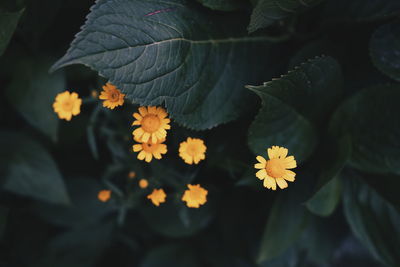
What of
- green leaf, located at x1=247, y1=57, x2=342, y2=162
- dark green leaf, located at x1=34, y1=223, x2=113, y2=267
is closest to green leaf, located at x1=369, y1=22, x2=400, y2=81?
green leaf, located at x1=247, y1=57, x2=342, y2=162

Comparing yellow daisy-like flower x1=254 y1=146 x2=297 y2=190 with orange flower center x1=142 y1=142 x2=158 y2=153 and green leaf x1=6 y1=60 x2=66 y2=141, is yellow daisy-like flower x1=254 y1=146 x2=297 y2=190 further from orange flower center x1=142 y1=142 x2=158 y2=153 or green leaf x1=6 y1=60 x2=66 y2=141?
green leaf x1=6 y1=60 x2=66 y2=141

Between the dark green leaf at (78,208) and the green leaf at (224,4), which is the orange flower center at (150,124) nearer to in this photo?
the green leaf at (224,4)

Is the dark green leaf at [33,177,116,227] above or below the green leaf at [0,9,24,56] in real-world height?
below

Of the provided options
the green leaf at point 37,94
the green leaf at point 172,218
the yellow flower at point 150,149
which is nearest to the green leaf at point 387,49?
the yellow flower at point 150,149

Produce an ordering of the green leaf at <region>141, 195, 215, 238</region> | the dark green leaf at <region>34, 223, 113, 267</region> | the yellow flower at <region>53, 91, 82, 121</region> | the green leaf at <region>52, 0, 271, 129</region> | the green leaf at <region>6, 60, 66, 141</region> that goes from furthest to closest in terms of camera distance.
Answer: the dark green leaf at <region>34, 223, 113, 267</region>
the green leaf at <region>141, 195, 215, 238</region>
the green leaf at <region>6, 60, 66, 141</region>
the yellow flower at <region>53, 91, 82, 121</region>
the green leaf at <region>52, 0, 271, 129</region>

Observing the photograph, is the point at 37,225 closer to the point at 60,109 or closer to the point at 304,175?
the point at 60,109
